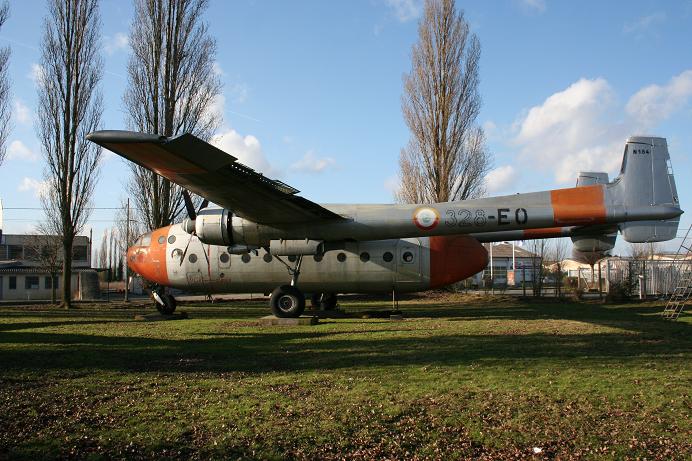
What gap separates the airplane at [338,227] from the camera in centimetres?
1555

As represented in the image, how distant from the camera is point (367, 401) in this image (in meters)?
7.10

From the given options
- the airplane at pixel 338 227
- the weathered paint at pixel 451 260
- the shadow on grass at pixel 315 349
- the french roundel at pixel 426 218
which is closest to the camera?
the shadow on grass at pixel 315 349

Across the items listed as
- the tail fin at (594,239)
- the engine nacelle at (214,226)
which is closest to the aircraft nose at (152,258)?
the engine nacelle at (214,226)

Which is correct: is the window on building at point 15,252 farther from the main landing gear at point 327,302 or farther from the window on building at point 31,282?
the main landing gear at point 327,302

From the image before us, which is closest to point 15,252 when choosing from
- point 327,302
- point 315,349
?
point 327,302

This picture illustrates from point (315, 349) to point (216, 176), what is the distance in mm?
6012

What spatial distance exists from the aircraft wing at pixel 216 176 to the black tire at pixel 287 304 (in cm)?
→ 238

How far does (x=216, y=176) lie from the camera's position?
49.5ft

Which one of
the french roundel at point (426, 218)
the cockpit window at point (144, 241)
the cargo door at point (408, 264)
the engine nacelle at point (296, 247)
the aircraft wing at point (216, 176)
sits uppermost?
the aircraft wing at point (216, 176)

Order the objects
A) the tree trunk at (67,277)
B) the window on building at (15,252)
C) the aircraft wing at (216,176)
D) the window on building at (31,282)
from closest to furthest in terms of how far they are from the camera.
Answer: the aircraft wing at (216,176), the tree trunk at (67,277), the window on building at (31,282), the window on building at (15,252)

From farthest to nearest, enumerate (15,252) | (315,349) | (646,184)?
(15,252)
(646,184)
(315,349)

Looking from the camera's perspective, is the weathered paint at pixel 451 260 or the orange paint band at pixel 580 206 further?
the weathered paint at pixel 451 260

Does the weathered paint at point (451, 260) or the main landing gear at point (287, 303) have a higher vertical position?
the weathered paint at point (451, 260)

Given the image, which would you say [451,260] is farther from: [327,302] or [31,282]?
[31,282]
